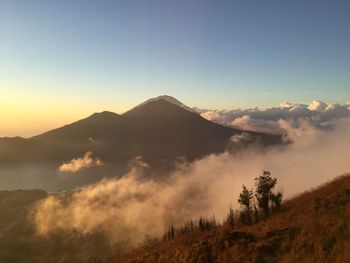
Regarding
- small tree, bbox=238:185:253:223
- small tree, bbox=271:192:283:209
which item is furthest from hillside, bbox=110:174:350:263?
small tree, bbox=238:185:253:223

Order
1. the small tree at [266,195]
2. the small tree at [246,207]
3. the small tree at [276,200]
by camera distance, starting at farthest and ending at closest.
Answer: the small tree at [266,195] < the small tree at [276,200] < the small tree at [246,207]

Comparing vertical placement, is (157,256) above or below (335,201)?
below

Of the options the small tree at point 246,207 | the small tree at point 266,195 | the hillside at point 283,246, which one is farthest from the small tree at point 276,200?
the hillside at point 283,246

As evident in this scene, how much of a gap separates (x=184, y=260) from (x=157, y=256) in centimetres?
780

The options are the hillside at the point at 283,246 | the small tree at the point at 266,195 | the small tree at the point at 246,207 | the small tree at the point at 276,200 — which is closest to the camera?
the hillside at the point at 283,246

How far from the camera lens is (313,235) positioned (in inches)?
1223

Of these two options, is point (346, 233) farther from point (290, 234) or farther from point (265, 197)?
point (265, 197)

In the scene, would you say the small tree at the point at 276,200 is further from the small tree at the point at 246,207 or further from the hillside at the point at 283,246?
the hillside at the point at 283,246

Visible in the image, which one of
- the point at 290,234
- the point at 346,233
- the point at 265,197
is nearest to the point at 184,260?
the point at 290,234

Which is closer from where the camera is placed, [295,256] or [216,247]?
[295,256]

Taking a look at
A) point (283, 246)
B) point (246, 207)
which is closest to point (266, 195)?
point (246, 207)

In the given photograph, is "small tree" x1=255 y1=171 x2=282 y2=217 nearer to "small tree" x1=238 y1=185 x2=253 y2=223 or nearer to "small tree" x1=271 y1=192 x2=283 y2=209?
"small tree" x1=271 y1=192 x2=283 y2=209

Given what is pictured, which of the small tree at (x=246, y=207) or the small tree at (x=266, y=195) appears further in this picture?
the small tree at (x=266, y=195)

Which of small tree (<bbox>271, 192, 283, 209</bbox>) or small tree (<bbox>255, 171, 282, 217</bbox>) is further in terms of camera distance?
small tree (<bbox>255, 171, 282, 217</bbox>)
